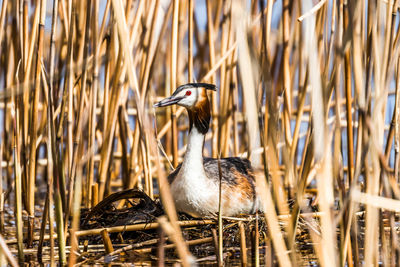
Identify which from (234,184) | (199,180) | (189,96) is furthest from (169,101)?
(234,184)

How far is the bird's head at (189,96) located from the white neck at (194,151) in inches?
8.2

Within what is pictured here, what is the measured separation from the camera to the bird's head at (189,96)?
429cm

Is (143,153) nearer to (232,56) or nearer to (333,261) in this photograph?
(232,56)

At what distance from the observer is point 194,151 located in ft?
14.4

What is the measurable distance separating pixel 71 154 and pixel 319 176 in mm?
1725

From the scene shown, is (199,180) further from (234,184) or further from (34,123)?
(34,123)

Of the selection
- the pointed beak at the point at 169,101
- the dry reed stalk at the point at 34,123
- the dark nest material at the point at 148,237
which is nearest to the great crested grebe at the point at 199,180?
the pointed beak at the point at 169,101

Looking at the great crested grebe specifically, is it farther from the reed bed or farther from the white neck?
the reed bed

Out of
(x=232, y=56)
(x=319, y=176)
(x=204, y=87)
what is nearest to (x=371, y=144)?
(x=319, y=176)

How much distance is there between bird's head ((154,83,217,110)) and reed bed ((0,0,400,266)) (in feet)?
0.61

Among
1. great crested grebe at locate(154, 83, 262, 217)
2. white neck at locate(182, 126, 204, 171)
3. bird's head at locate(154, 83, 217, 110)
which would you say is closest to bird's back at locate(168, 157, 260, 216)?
great crested grebe at locate(154, 83, 262, 217)

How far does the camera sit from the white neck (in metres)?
4.36

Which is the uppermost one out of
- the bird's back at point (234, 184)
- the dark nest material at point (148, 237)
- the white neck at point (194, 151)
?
the white neck at point (194, 151)

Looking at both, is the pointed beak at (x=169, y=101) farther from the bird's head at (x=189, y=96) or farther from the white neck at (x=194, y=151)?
the white neck at (x=194, y=151)
